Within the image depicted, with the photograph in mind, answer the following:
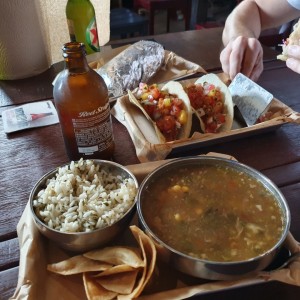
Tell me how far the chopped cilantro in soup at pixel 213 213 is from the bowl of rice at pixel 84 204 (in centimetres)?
7

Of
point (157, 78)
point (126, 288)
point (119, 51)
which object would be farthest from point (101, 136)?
point (119, 51)

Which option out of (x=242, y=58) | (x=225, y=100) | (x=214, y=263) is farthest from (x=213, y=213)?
(x=242, y=58)

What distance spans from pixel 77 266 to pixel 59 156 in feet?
A: 1.68

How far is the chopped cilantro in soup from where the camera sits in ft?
2.46

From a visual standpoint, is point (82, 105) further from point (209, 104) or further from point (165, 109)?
point (209, 104)

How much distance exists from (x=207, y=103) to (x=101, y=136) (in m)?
0.49

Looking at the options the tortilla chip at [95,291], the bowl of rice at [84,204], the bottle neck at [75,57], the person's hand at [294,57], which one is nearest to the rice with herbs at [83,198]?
the bowl of rice at [84,204]

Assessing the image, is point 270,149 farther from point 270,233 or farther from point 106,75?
point 106,75

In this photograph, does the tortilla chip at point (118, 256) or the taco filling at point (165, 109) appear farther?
the taco filling at point (165, 109)

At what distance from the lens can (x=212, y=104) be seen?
1.33 metres

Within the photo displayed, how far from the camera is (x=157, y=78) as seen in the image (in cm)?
168

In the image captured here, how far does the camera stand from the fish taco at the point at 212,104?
1273 mm

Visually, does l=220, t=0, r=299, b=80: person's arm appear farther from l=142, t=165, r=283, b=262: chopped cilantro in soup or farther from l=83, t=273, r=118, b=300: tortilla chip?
l=83, t=273, r=118, b=300: tortilla chip

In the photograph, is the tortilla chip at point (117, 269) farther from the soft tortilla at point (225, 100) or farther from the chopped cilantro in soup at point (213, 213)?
→ the soft tortilla at point (225, 100)
